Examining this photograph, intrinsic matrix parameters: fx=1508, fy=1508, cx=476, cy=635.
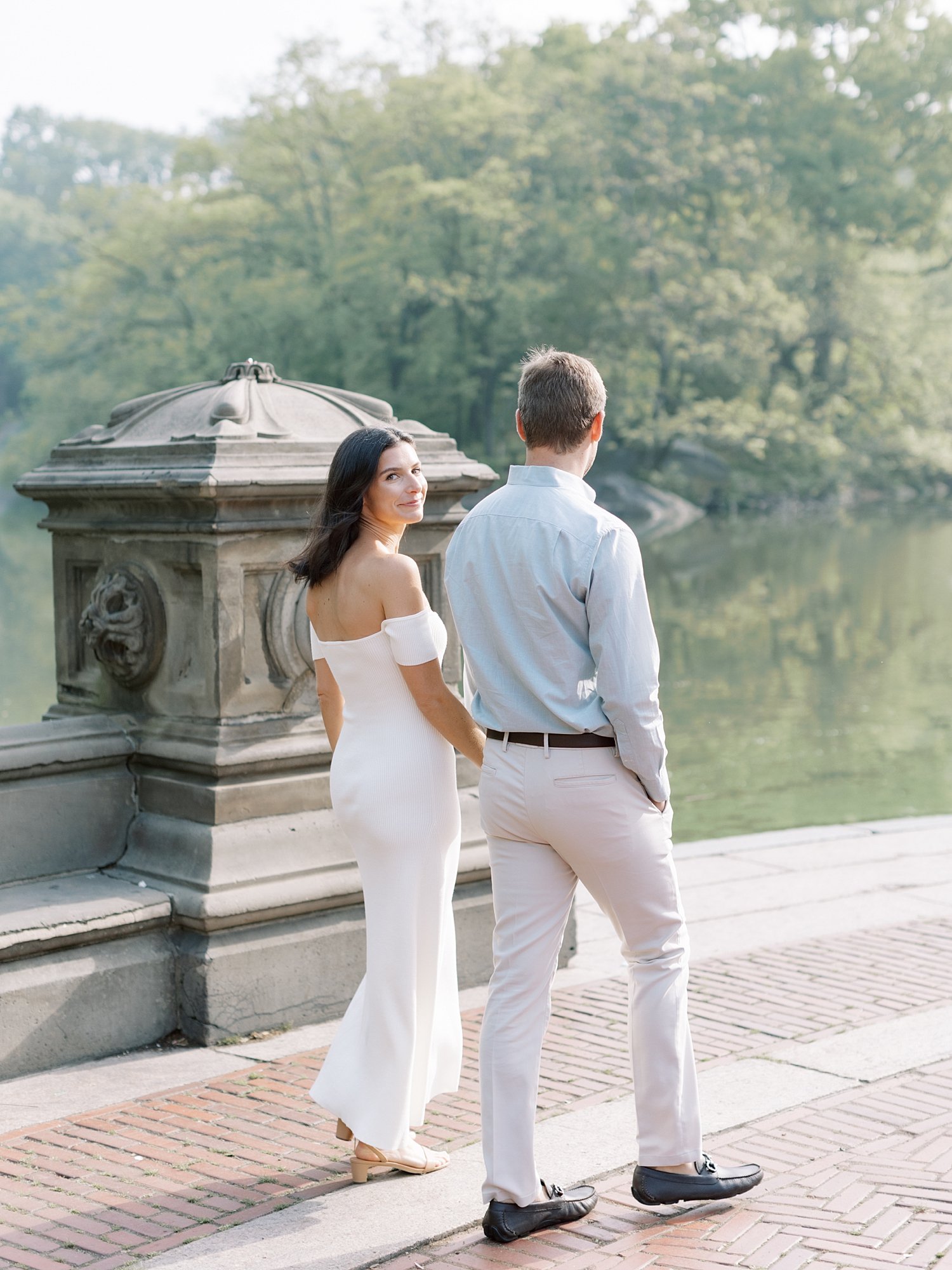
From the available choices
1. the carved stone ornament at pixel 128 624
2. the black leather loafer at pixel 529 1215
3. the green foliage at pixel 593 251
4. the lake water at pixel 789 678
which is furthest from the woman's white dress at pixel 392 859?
the green foliage at pixel 593 251

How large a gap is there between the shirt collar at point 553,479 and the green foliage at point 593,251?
39482 mm

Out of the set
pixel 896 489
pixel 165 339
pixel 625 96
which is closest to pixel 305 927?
pixel 165 339

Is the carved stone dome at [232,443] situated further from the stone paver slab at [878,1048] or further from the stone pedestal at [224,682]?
the stone paver slab at [878,1048]

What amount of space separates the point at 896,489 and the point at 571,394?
53.8 metres

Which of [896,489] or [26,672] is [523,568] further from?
[896,489]

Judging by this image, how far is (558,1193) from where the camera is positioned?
3.22m

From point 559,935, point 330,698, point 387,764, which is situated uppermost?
point 330,698

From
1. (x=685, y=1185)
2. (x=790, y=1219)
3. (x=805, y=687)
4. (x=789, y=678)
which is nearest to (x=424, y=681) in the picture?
(x=685, y=1185)

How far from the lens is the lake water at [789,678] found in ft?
34.7

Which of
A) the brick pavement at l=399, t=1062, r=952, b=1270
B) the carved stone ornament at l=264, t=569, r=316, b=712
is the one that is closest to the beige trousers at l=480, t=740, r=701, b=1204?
the brick pavement at l=399, t=1062, r=952, b=1270

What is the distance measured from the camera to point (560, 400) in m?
3.11

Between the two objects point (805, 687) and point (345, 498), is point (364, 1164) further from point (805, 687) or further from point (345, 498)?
point (805, 687)

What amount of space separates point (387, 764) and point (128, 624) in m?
1.68

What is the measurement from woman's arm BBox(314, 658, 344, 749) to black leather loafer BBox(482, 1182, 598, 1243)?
1.17 meters
